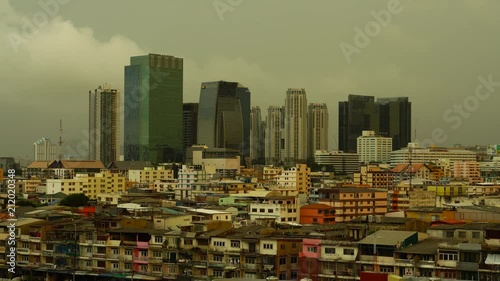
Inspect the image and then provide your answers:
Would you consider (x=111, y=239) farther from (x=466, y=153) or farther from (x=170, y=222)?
(x=466, y=153)

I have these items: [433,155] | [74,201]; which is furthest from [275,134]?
[74,201]

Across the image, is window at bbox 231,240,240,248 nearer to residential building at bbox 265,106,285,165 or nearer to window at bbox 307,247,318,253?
window at bbox 307,247,318,253

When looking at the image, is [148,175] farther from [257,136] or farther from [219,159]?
[257,136]

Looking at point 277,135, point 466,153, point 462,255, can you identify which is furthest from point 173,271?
point 277,135

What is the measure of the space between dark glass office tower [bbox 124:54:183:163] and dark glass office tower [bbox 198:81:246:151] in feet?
8.51

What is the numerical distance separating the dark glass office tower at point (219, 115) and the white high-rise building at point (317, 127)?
14.1 m

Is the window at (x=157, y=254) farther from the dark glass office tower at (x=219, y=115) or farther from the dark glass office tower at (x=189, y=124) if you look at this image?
the dark glass office tower at (x=189, y=124)

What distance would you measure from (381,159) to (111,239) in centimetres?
7125

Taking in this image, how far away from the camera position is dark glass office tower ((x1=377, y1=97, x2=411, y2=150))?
97.7 metres

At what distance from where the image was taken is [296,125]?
93.2 m

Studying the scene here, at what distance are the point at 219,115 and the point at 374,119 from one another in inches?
1030

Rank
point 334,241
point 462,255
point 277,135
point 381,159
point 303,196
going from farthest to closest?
1. point 277,135
2. point 381,159
3. point 303,196
4. point 334,241
5. point 462,255

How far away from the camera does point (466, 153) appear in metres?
81.8

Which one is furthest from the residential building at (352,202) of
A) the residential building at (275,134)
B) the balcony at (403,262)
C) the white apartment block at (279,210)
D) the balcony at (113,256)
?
the residential building at (275,134)
